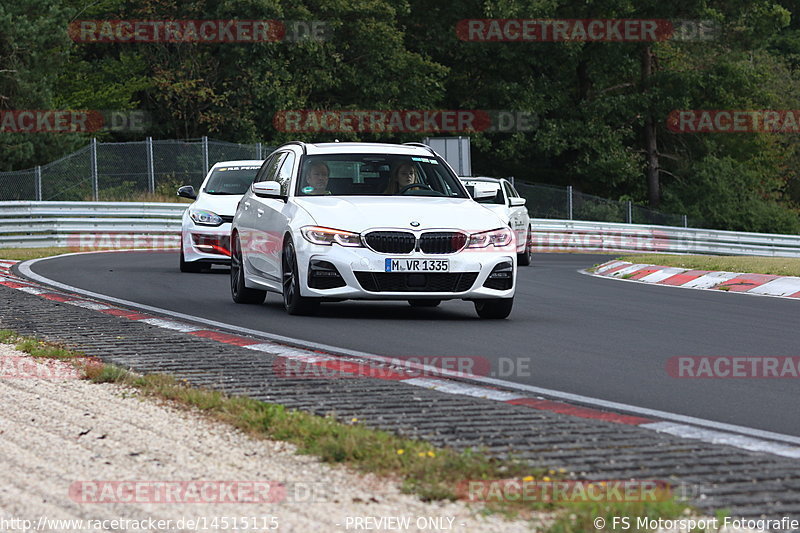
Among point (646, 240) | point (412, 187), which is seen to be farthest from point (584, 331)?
point (646, 240)

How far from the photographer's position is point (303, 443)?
6059mm

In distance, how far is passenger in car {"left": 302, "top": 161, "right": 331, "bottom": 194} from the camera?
42.3 feet

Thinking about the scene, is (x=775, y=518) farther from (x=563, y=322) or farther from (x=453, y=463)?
(x=563, y=322)

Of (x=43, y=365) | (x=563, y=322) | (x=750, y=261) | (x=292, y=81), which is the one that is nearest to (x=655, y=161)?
(x=292, y=81)

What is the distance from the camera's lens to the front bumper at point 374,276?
38.6 ft

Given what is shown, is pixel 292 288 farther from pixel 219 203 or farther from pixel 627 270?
pixel 627 270

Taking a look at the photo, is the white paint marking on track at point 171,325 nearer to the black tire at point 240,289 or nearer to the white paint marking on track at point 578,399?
the white paint marking on track at point 578,399

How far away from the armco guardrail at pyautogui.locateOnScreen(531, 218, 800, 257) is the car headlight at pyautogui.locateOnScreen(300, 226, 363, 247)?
81.0 feet

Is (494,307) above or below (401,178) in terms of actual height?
below

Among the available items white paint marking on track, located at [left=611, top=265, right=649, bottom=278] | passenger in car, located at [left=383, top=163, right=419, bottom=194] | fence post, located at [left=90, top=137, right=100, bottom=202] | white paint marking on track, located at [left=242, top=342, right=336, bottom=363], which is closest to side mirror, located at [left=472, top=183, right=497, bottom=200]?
passenger in car, located at [left=383, top=163, right=419, bottom=194]

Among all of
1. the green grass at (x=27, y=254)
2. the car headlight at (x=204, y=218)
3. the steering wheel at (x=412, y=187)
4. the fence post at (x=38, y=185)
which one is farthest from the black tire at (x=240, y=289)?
the fence post at (x=38, y=185)

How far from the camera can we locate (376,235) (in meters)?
11.8

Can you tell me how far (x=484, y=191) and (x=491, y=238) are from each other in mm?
1164

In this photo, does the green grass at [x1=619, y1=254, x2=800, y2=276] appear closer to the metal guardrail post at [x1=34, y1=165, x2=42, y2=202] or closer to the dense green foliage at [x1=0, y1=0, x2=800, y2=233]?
the metal guardrail post at [x1=34, y1=165, x2=42, y2=202]
